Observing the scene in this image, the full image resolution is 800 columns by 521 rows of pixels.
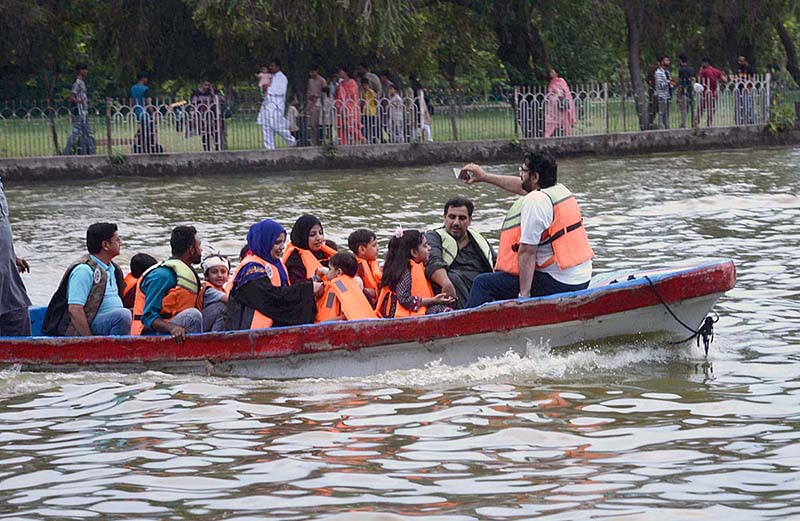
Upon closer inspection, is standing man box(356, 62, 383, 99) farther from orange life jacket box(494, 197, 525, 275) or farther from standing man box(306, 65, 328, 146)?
orange life jacket box(494, 197, 525, 275)

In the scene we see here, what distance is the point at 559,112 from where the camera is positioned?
27234 mm

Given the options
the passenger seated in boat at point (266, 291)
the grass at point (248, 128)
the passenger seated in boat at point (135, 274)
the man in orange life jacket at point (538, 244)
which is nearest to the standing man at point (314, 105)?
the grass at point (248, 128)

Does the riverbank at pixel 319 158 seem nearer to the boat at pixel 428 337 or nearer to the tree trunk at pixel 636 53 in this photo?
the tree trunk at pixel 636 53

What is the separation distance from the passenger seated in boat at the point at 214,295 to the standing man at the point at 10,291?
1.27 meters

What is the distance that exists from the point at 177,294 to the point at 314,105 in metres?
16.8

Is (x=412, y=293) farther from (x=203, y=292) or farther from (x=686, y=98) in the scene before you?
(x=686, y=98)

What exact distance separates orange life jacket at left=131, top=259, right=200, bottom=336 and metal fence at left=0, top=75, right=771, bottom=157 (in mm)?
15693

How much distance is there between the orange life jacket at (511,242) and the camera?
31.6 ft

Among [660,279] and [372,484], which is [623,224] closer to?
[660,279]

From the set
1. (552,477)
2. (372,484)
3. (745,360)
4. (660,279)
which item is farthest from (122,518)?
(745,360)

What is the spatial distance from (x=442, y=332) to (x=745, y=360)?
2.19 metres

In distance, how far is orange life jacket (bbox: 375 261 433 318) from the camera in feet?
33.0

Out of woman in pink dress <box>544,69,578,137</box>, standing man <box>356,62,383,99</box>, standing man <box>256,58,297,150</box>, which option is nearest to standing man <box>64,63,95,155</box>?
standing man <box>256,58,297,150</box>

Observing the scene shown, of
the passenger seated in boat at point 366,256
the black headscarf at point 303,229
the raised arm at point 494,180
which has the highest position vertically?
the raised arm at point 494,180
